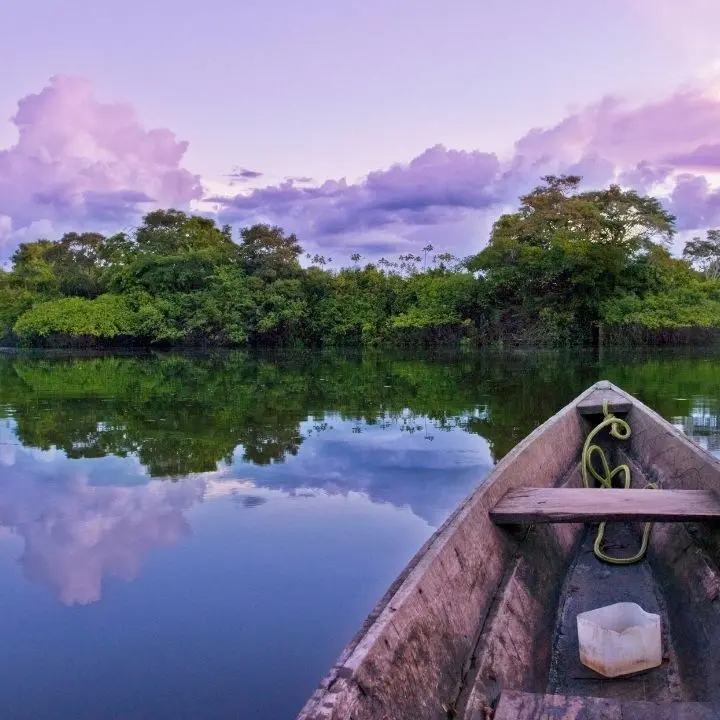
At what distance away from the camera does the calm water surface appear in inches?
110

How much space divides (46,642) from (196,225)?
30.8 m

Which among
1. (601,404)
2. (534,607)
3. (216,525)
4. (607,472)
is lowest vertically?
(216,525)

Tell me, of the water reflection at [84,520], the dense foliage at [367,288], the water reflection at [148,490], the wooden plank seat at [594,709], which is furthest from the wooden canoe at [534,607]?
the dense foliage at [367,288]

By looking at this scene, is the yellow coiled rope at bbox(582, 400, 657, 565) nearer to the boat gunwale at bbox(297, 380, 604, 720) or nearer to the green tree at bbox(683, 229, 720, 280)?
the boat gunwale at bbox(297, 380, 604, 720)

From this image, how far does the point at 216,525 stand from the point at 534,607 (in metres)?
2.52

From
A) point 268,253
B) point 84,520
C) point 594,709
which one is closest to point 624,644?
point 594,709

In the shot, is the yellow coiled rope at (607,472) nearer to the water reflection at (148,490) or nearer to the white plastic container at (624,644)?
the white plastic container at (624,644)

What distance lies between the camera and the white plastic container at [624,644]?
225 cm

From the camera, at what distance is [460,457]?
6609mm

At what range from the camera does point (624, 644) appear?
2248mm

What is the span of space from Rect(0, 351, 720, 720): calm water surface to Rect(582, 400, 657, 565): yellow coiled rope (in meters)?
1.02

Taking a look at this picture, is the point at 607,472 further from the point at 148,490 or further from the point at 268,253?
the point at 268,253

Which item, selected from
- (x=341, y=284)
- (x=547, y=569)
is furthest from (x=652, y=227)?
(x=547, y=569)

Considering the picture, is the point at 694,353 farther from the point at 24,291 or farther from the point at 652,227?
the point at 24,291
